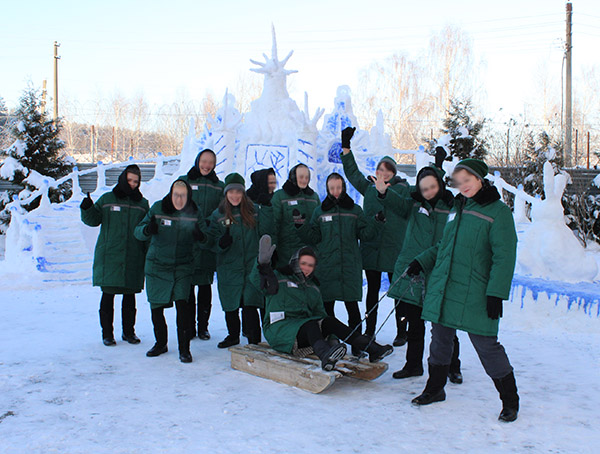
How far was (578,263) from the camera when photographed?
583 centimetres

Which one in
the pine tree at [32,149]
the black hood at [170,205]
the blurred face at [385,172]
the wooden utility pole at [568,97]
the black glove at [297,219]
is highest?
the wooden utility pole at [568,97]

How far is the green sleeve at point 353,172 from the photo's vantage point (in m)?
4.43

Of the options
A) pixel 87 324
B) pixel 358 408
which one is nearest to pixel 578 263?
pixel 358 408

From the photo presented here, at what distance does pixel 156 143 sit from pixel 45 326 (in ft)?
111

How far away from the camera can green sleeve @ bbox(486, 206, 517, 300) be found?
2.86 meters

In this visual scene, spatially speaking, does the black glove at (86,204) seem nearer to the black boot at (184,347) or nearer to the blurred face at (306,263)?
the black boot at (184,347)

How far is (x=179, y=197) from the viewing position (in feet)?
13.8

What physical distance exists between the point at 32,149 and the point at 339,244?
11.7 meters

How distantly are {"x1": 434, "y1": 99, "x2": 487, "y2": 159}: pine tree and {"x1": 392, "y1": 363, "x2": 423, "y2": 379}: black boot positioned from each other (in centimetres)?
959

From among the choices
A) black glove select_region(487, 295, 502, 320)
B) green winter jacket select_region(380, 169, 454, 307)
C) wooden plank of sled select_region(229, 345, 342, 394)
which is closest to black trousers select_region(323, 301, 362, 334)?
green winter jacket select_region(380, 169, 454, 307)

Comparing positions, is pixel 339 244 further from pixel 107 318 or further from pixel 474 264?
pixel 107 318

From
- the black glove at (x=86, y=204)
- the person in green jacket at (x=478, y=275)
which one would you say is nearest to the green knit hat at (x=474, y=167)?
the person in green jacket at (x=478, y=275)

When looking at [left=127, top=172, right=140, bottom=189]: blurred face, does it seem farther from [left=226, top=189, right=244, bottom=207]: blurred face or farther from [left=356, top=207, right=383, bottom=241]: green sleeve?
[left=356, top=207, right=383, bottom=241]: green sleeve

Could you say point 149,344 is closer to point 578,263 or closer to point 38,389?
point 38,389
